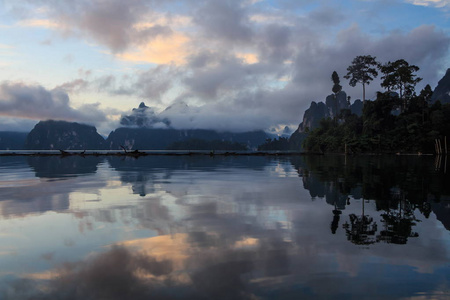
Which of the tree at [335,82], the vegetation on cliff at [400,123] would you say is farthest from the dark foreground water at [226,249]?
the tree at [335,82]

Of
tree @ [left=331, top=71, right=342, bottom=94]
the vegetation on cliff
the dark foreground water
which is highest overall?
tree @ [left=331, top=71, right=342, bottom=94]

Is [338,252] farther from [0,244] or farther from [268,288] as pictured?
[0,244]

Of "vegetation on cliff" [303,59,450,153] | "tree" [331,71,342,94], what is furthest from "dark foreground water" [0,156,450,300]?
"tree" [331,71,342,94]

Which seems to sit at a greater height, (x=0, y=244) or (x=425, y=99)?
(x=425, y=99)

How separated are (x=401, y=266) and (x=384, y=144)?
305 ft

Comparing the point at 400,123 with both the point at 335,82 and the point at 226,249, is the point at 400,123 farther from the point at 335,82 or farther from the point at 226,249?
the point at 226,249

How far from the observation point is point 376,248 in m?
7.63

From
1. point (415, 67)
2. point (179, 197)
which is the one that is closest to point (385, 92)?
point (415, 67)

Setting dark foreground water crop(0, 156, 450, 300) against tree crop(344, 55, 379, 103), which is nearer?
dark foreground water crop(0, 156, 450, 300)

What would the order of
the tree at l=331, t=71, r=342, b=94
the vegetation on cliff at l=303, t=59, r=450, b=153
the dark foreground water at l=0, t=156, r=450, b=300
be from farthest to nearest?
the tree at l=331, t=71, r=342, b=94, the vegetation on cliff at l=303, t=59, r=450, b=153, the dark foreground water at l=0, t=156, r=450, b=300

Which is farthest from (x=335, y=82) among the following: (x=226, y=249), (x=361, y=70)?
(x=226, y=249)

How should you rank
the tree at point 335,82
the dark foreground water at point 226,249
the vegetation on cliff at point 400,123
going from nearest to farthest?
1. the dark foreground water at point 226,249
2. the vegetation on cliff at point 400,123
3. the tree at point 335,82

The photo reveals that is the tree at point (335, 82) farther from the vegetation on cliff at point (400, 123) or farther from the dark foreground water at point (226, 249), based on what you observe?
the dark foreground water at point (226, 249)

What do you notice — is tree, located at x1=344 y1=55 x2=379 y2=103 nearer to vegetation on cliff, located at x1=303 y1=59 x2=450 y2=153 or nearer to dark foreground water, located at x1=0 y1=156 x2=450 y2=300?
vegetation on cliff, located at x1=303 y1=59 x2=450 y2=153
